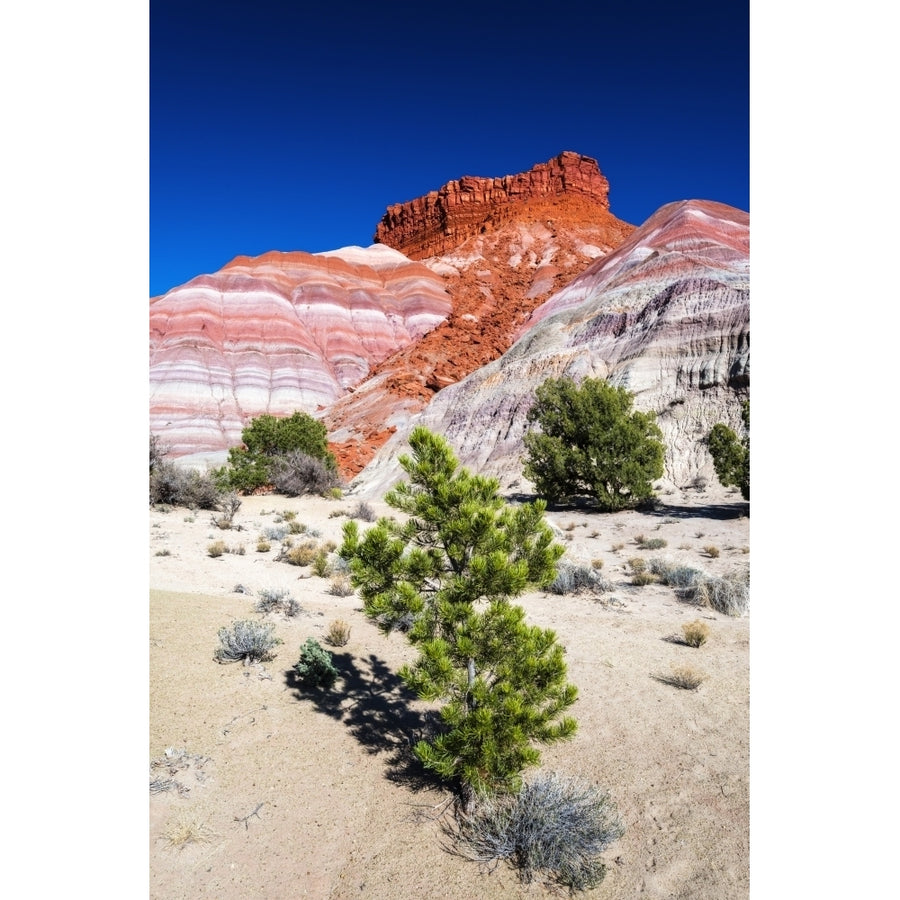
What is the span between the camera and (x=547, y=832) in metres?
3.20

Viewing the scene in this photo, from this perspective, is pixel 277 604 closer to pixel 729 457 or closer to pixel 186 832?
pixel 186 832

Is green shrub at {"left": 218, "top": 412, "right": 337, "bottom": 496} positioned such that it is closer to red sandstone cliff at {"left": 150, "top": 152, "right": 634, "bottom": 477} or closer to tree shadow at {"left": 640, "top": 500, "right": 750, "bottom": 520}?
red sandstone cliff at {"left": 150, "top": 152, "right": 634, "bottom": 477}

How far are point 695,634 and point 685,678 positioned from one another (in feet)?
3.74

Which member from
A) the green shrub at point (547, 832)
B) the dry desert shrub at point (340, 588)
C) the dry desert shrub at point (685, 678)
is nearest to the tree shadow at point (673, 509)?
the dry desert shrub at point (340, 588)

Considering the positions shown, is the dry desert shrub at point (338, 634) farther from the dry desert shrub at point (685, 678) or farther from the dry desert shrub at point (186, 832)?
the dry desert shrub at point (685, 678)

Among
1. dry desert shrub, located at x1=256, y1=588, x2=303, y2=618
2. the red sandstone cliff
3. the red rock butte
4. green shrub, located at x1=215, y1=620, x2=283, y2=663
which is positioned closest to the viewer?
green shrub, located at x1=215, y1=620, x2=283, y2=663

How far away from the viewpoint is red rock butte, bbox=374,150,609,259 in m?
86.4

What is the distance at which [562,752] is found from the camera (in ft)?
14.5

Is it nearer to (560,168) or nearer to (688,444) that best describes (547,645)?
(688,444)

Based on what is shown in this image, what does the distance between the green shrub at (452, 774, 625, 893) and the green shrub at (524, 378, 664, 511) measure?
48.7ft

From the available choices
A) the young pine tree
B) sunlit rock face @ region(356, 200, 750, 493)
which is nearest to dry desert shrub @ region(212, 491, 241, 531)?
sunlit rock face @ region(356, 200, 750, 493)

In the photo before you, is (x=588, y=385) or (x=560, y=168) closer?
(x=588, y=385)

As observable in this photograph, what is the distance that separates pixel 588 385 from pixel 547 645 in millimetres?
17333
